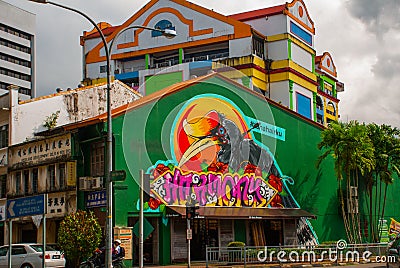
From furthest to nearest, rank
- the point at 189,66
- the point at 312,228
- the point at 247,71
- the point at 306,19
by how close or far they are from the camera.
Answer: the point at 306,19 < the point at 247,71 < the point at 189,66 < the point at 312,228

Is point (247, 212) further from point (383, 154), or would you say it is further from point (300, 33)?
point (300, 33)

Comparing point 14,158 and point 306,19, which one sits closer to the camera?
point 14,158

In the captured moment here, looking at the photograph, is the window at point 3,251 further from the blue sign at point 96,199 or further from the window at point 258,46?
the window at point 258,46

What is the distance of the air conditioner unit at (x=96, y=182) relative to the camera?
30.4 meters

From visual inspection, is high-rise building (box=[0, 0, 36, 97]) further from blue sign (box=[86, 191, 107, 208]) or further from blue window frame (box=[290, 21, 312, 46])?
blue sign (box=[86, 191, 107, 208])

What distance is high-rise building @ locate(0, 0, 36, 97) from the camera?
A: 96.8 metres

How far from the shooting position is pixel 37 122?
35.7 meters

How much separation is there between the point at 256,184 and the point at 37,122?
42.9 feet

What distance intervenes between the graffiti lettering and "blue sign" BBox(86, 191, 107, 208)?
9.32ft

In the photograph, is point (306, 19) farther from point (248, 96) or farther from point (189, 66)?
point (248, 96)

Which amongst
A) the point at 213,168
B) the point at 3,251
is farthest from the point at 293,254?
the point at 3,251

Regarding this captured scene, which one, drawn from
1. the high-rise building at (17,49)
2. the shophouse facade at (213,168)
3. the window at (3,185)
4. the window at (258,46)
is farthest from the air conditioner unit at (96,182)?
the high-rise building at (17,49)

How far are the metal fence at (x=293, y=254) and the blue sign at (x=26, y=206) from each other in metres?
11.1

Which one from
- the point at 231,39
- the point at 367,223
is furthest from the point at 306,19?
the point at 367,223
